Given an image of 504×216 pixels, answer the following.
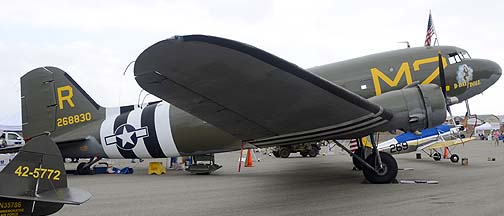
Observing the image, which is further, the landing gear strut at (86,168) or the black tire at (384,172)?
the landing gear strut at (86,168)

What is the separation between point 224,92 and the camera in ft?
21.3

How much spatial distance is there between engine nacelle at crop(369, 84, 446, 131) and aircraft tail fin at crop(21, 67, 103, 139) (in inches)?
373

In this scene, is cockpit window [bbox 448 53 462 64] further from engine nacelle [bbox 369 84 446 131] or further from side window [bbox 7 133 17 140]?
side window [bbox 7 133 17 140]

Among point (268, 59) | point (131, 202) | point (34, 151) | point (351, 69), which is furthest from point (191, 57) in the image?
point (351, 69)

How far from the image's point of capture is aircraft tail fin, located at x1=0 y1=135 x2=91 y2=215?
398cm

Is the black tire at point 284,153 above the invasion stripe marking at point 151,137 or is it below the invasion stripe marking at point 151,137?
below

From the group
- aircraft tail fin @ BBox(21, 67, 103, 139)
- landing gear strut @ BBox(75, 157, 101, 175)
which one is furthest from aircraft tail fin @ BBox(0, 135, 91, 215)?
landing gear strut @ BBox(75, 157, 101, 175)

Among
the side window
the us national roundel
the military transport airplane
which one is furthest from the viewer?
the side window

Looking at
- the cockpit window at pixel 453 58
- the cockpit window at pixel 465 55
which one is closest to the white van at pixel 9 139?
the cockpit window at pixel 453 58

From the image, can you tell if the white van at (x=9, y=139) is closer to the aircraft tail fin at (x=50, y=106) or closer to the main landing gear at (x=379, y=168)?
the aircraft tail fin at (x=50, y=106)

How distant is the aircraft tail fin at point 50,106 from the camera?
13.5 metres

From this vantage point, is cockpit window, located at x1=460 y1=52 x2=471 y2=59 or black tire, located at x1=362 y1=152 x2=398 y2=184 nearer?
black tire, located at x1=362 y1=152 x2=398 y2=184

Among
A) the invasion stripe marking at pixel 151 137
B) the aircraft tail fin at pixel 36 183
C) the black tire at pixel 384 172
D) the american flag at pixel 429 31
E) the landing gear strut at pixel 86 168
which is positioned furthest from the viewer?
the landing gear strut at pixel 86 168

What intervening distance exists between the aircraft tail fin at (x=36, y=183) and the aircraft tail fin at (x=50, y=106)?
9786 millimetres
